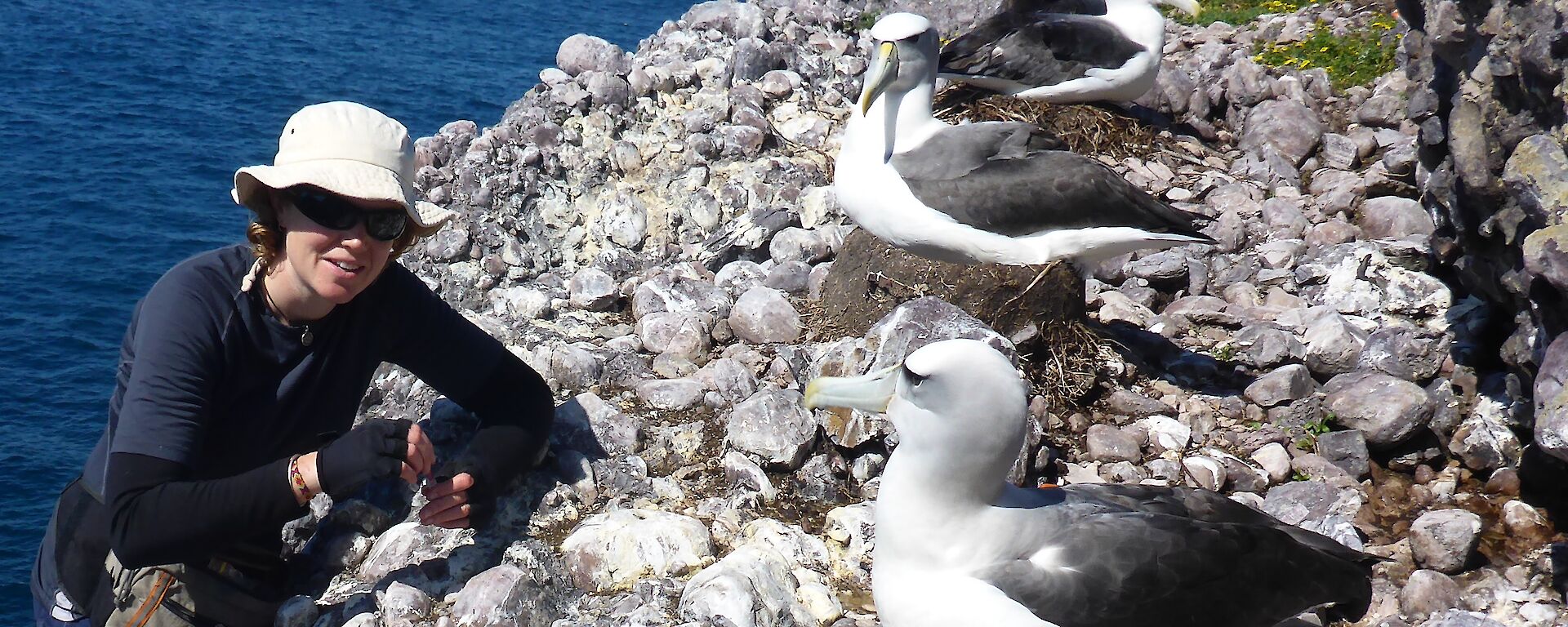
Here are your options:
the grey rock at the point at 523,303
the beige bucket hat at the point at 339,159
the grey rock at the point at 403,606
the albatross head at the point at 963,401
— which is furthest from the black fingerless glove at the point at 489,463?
the grey rock at the point at 523,303

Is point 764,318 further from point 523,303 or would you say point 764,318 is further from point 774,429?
point 523,303

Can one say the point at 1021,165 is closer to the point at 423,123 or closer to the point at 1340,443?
the point at 1340,443

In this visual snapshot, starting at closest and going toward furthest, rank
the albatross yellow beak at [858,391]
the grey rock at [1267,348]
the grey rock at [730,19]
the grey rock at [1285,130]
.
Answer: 1. the albatross yellow beak at [858,391]
2. the grey rock at [1267,348]
3. the grey rock at [1285,130]
4. the grey rock at [730,19]

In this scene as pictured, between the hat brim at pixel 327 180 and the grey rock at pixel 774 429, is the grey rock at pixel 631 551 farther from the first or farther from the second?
the hat brim at pixel 327 180

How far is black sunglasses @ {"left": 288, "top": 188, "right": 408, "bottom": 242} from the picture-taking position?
307 cm

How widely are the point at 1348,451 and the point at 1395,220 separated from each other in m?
1.95

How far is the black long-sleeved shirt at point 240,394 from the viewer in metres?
3.00

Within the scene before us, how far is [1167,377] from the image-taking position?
487cm

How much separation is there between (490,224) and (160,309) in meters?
3.03

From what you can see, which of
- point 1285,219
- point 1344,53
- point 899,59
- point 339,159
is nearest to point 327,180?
point 339,159

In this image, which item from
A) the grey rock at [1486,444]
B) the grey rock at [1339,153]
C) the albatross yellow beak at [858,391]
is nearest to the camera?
the albatross yellow beak at [858,391]

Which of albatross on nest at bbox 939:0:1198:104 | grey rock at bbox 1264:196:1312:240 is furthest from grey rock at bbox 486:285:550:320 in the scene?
grey rock at bbox 1264:196:1312:240

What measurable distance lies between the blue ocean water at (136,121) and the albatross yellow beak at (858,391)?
4686 mm

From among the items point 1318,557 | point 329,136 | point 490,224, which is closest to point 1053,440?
point 1318,557
